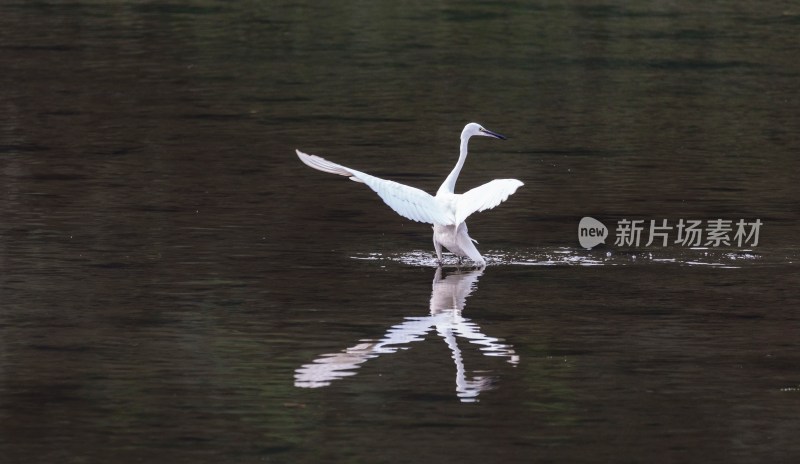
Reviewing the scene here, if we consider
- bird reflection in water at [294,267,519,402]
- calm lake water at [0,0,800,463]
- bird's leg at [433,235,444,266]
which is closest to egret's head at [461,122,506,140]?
calm lake water at [0,0,800,463]

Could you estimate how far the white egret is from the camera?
13.5 meters

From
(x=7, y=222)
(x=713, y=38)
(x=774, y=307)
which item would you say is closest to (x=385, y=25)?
(x=713, y=38)

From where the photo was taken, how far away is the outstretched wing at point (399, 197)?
44.1ft

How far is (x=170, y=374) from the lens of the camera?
10.3 meters

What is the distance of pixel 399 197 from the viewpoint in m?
13.5

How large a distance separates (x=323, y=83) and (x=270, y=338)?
52.8 feet

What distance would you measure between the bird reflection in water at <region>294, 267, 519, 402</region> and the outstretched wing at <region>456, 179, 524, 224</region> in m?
0.66

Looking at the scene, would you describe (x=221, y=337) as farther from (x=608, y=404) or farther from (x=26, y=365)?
(x=608, y=404)

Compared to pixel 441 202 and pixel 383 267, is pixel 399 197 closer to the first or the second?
pixel 441 202

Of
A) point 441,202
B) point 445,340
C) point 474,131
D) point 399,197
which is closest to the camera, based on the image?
point 445,340

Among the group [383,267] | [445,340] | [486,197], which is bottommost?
[383,267]

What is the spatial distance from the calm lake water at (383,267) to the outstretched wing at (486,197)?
512 millimetres

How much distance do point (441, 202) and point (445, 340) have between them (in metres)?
2.69

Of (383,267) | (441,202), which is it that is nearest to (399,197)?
(441,202)
